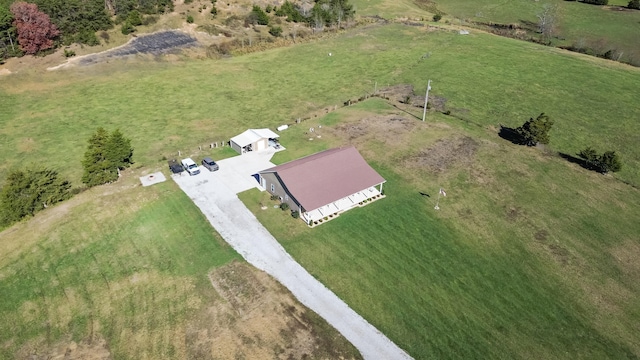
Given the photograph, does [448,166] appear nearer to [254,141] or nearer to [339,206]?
[339,206]

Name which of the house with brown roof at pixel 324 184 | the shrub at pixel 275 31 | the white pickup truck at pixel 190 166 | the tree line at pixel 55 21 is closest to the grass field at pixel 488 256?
the house with brown roof at pixel 324 184

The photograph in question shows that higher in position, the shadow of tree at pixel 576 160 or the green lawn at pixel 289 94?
the green lawn at pixel 289 94

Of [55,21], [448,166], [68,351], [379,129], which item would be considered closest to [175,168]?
[68,351]

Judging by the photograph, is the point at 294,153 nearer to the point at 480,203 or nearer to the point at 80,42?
the point at 480,203

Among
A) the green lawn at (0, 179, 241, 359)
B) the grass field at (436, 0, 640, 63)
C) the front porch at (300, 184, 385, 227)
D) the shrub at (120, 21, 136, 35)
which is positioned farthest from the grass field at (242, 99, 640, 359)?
the grass field at (436, 0, 640, 63)

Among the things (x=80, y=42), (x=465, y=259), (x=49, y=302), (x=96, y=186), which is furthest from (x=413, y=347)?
(x=80, y=42)

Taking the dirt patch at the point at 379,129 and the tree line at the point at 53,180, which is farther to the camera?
the dirt patch at the point at 379,129

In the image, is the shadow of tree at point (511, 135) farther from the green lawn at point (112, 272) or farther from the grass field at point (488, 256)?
the green lawn at point (112, 272)
